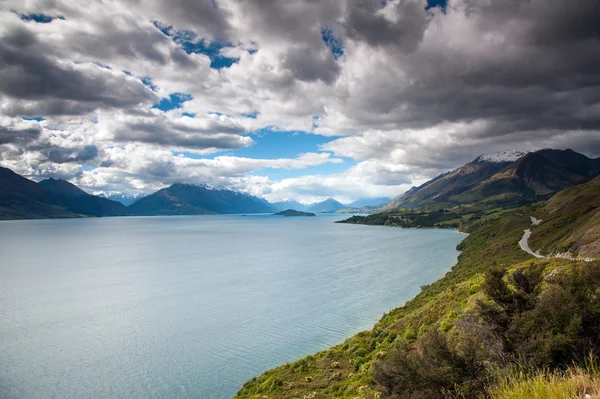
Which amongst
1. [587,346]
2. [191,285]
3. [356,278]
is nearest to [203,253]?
[191,285]

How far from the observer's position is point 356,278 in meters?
101

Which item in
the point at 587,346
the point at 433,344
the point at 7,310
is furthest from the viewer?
the point at 7,310

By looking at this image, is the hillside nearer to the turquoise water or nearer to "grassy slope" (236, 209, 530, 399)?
"grassy slope" (236, 209, 530, 399)

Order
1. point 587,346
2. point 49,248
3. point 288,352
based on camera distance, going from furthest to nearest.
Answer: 1. point 49,248
2. point 288,352
3. point 587,346

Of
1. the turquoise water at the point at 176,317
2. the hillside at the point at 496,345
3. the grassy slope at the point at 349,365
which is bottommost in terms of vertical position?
the turquoise water at the point at 176,317

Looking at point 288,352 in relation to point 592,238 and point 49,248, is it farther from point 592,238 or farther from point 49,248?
point 49,248

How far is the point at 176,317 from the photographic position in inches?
2643

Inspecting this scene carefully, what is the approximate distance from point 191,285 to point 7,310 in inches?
1574

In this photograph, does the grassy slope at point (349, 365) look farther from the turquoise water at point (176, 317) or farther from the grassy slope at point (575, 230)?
the grassy slope at point (575, 230)

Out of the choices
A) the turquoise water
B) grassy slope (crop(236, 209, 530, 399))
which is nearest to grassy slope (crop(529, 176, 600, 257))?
the turquoise water

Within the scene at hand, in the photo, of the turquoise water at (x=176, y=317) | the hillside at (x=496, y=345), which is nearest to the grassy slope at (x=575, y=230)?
the turquoise water at (x=176, y=317)

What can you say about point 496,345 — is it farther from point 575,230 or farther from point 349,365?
point 575,230

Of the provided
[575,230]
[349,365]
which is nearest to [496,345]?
[349,365]

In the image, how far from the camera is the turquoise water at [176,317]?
43.1 meters
